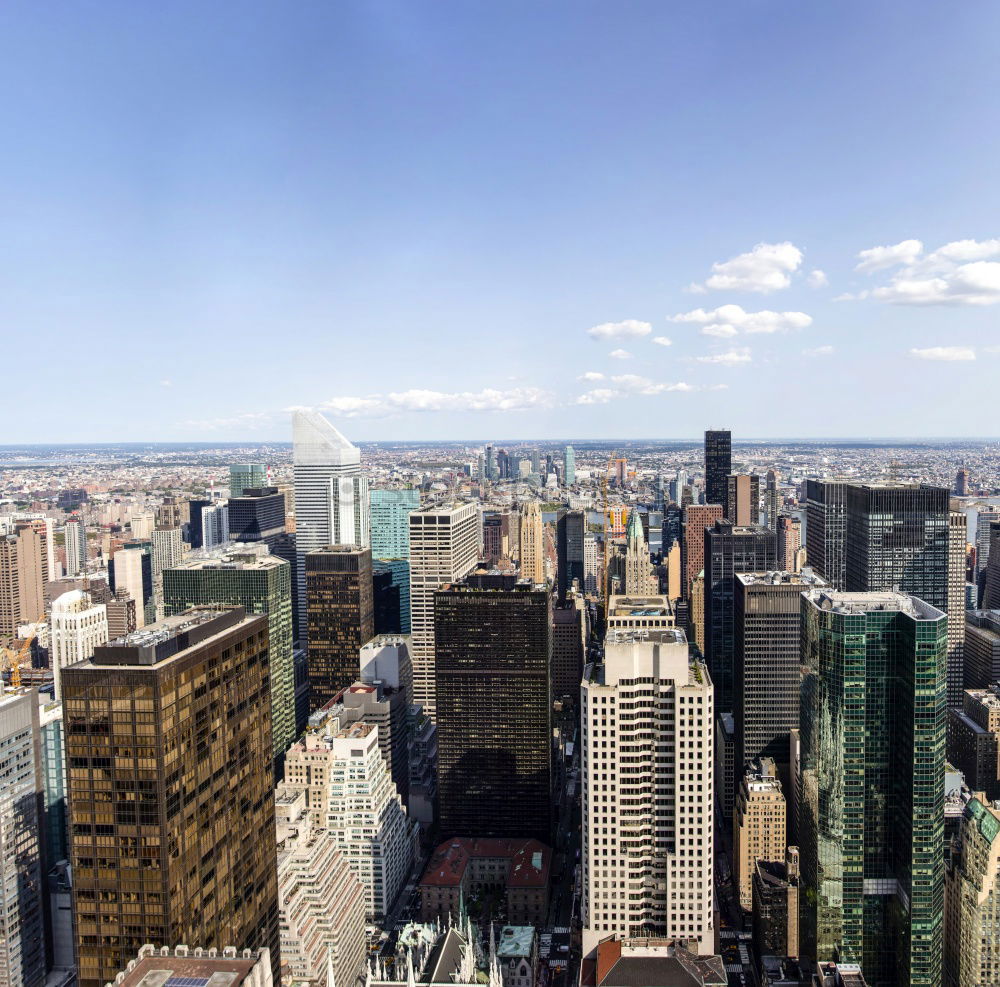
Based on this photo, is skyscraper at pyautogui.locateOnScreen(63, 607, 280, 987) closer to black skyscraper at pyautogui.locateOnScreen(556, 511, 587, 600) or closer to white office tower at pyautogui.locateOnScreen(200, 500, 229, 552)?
white office tower at pyautogui.locateOnScreen(200, 500, 229, 552)

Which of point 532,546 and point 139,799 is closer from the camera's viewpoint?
point 139,799

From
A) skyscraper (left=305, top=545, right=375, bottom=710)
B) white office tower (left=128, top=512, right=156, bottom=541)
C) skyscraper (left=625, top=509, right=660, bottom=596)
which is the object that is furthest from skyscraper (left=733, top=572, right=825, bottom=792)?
white office tower (left=128, top=512, right=156, bottom=541)

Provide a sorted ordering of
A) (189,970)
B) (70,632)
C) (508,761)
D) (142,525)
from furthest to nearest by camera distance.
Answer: (142,525), (70,632), (508,761), (189,970)

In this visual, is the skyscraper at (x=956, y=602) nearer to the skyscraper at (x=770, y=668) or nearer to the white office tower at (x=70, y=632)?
the skyscraper at (x=770, y=668)

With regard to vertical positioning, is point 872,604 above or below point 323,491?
below

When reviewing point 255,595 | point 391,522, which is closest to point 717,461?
point 391,522

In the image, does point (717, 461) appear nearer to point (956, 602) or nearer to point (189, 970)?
point (956, 602)
